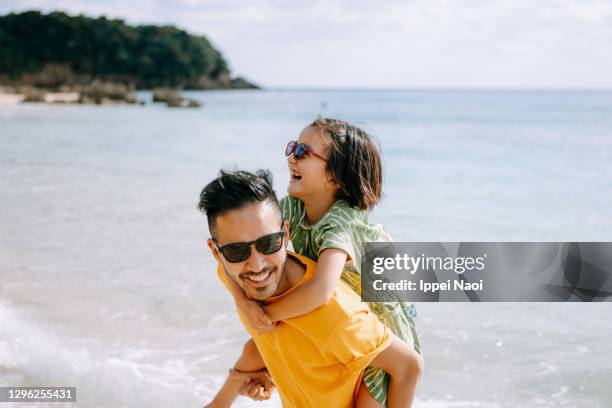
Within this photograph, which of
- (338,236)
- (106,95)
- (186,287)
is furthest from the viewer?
(106,95)

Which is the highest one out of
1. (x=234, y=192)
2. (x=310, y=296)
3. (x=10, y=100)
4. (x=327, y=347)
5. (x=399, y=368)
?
(x=234, y=192)

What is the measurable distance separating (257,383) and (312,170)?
93 cm

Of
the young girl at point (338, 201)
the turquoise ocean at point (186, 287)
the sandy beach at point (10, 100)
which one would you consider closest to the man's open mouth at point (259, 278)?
the young girl at point (338, 201)

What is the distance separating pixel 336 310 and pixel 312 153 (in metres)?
0.78

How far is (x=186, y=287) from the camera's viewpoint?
20.7 ft

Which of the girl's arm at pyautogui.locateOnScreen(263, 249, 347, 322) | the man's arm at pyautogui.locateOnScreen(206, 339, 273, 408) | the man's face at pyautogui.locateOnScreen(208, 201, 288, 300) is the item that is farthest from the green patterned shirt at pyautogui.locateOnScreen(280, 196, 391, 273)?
the man's arm at pyautogui.locateOnScreen(206, 339, 273, 408)

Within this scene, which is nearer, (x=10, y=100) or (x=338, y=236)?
(x=338, y=236)

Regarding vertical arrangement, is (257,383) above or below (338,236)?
below

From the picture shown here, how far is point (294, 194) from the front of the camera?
9.06 ft

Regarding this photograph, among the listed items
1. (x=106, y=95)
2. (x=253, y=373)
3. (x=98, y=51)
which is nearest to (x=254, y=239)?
(x=253, y=373)

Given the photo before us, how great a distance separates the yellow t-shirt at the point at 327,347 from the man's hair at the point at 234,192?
0.34 meters

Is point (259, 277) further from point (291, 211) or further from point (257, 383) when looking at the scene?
point (257, 383)

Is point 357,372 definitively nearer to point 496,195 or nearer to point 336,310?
point 336,310

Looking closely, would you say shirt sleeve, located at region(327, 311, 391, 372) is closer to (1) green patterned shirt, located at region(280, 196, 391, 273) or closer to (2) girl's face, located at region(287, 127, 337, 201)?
(1) green patterned shirt, located at region(280, 196, 391, 273)
